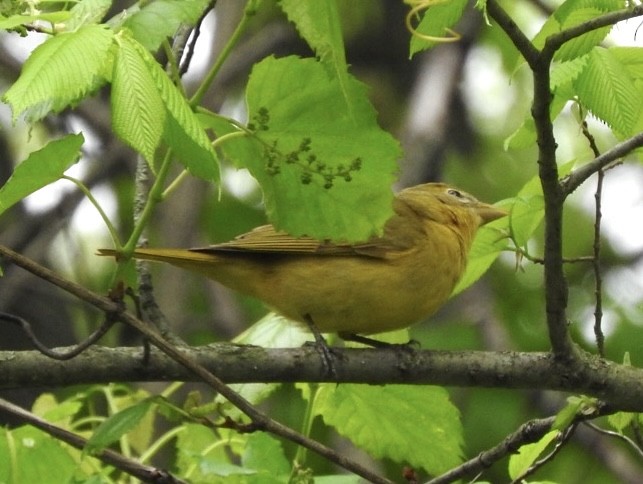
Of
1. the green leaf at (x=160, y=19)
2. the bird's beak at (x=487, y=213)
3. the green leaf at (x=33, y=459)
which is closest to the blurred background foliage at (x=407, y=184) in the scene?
the bird's beak at (x=487, y=213)

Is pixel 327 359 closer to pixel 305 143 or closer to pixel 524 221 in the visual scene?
pixel 524 221

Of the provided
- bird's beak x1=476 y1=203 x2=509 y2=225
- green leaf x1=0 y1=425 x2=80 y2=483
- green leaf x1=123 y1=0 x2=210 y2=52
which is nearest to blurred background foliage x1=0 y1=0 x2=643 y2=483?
bird's beak x1=476 y1=203 x2=509 y2=225

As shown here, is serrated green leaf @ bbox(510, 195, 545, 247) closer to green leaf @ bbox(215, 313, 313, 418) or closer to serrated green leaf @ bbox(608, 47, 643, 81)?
serrated green leaf @ bbox(608, 47, 643, 81)

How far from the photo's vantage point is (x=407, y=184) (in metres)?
7.60

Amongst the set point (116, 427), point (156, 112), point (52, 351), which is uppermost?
point (156, 112)

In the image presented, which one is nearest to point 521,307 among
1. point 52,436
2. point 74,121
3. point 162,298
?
point 162,298

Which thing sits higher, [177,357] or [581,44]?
[581,44]

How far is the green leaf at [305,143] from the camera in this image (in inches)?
112

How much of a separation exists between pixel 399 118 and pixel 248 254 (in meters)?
4.40

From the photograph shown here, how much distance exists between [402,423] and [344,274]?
3.47 feet

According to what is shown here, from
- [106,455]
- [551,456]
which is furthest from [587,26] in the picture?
[106,455]

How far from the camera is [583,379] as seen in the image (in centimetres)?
346

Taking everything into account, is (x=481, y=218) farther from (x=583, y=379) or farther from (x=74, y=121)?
(x=74, y=121)

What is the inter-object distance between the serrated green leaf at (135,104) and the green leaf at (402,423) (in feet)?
5.56
